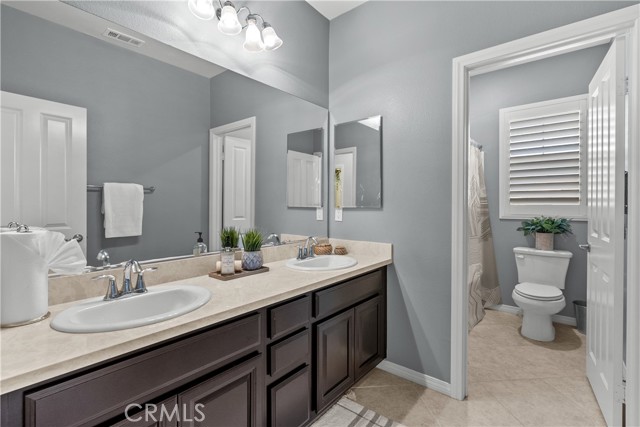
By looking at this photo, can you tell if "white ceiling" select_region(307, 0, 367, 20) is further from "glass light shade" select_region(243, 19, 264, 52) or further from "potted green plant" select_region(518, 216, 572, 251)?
"potted green plant" select_region(518, 216, 572, 251)

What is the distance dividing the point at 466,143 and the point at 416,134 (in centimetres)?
33

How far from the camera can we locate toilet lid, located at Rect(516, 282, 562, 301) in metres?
2.62

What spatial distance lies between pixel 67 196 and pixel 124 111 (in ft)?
1.42

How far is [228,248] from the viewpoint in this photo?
175 centimetres

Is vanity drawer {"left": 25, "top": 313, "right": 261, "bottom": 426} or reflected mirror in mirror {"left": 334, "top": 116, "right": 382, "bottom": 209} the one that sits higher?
reflected mirror in mirror {"left": 334, "top": 116, "right": 382, "bottom": 209}

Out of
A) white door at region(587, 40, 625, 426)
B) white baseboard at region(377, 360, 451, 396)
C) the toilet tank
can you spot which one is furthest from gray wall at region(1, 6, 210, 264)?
the toilet tank

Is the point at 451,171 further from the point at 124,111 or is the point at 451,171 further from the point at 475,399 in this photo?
the point at 124,111

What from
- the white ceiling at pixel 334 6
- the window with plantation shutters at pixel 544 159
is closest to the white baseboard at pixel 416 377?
the window with plantation shutters at pixel 544 159

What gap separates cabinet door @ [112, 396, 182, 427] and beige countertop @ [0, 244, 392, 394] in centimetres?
21

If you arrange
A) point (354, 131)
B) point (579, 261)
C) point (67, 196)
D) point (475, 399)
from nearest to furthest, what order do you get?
point (67, 196), point (475, 399), point (354, 131), point (579, 261)

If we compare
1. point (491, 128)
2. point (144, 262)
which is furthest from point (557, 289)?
point (144, 262)

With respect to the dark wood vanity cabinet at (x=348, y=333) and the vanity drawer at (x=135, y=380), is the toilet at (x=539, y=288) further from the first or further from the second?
the vanity drawer at (x=135, y=380)

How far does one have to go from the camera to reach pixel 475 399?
195 cm

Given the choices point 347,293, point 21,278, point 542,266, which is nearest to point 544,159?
point 542,266
